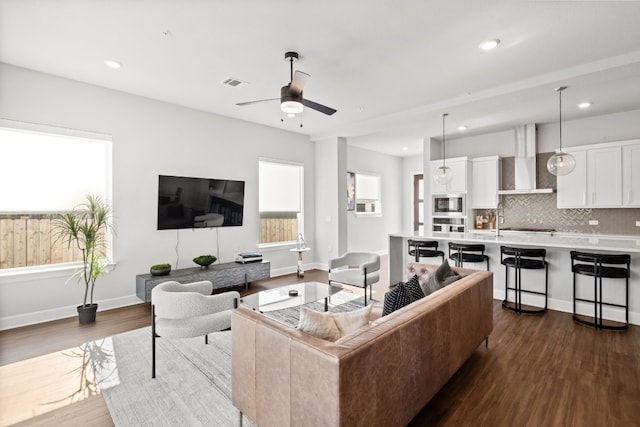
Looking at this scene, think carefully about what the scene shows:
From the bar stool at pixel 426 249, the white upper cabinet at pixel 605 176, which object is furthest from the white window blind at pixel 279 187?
the white upper cabinet at pixel 605 176

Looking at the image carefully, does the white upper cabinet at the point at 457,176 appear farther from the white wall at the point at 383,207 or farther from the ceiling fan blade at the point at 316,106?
the ceiling fan blade at the point at 316,106

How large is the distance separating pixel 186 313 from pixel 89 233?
7.72 feet

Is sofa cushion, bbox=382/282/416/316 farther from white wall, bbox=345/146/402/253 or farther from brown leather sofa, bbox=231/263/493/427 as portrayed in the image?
white wall, bbox=345/146/402/253

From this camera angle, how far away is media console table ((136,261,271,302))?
4273mm

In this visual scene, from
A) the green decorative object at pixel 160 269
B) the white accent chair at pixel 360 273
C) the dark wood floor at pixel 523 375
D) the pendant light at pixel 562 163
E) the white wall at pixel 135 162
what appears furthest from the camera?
the green decorative object at pixel 160 269

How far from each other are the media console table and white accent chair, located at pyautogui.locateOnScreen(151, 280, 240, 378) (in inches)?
69.0

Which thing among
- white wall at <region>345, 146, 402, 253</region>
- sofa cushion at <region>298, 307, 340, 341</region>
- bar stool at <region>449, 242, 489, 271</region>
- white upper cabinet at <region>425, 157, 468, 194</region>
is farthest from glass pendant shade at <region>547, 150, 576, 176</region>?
white wall at <region>345, 146, 402, 253</region>

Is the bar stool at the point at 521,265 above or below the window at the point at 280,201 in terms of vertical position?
below

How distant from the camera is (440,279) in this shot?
2805 mm

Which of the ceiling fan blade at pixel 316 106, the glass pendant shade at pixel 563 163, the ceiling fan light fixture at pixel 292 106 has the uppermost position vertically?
the ceiling fan blade at pixel 316 106

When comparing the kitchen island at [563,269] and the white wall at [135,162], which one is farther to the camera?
the white wall at [135,162]

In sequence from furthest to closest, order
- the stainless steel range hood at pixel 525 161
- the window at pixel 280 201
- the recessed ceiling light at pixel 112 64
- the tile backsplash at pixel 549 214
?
the window at pixel 280 201 < the stainless steel range hood at pixel 525 161 < the tile backsplash at pixel 549 214 < the recessed ceiling light at pixel 112 64

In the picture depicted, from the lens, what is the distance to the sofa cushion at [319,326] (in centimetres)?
170

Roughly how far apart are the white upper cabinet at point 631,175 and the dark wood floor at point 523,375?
→ 259 centimetres
